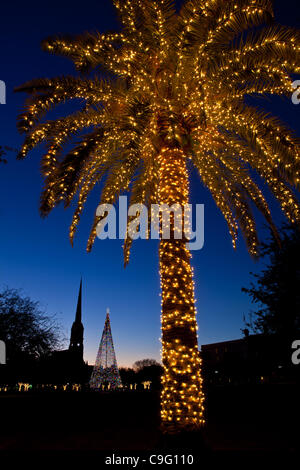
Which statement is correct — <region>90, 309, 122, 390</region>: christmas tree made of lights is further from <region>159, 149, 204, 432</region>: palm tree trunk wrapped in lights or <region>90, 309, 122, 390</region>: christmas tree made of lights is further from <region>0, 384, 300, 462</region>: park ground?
<region>159, 149, 204, 432</region>: palm tree trunk wrapped in lights

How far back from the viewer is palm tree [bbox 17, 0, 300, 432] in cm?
655

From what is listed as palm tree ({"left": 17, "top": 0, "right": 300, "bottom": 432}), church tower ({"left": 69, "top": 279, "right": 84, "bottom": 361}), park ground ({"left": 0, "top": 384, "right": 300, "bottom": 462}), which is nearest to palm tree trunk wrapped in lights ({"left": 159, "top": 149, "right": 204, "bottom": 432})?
palm tree ({"left": 17, "top": 0, "right": 300, "bottom": 432})

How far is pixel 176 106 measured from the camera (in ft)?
24.7

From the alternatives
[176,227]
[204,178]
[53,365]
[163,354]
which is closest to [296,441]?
[163,354]

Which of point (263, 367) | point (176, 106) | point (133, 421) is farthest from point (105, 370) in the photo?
point (176, 106)

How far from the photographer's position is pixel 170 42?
7121 millimetres

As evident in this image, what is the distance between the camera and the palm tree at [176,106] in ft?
21.5

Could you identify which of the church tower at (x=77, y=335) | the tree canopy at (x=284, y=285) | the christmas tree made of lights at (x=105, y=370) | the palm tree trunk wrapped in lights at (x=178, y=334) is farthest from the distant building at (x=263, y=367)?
the church tower at (x=77, y=335)

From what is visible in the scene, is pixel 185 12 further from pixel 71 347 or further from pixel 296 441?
pixel 71 347

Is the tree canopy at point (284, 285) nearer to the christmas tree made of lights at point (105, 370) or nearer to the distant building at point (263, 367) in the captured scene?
the distant building at point (263, 367)

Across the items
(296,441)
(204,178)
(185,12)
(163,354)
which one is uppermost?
A: (185,12)
